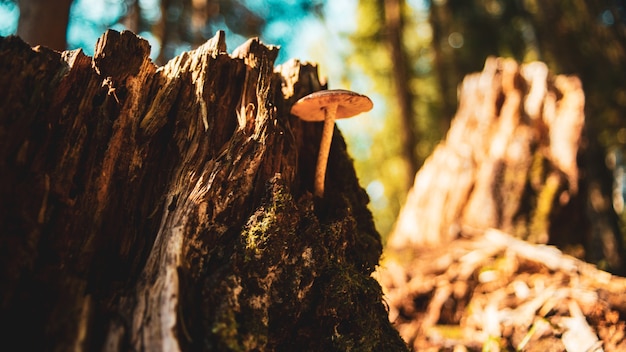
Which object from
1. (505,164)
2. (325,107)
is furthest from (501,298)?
(325,107)

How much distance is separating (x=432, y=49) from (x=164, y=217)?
12.5m

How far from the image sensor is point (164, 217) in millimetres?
2195

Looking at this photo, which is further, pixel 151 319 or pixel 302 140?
pixel 302 140

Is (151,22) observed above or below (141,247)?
above

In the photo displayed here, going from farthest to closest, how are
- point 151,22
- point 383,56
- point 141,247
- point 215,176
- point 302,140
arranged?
point 383,56
point 151,22
point 302,140
point 215,176
point 141,247

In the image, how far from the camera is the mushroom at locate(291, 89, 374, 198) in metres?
2.68

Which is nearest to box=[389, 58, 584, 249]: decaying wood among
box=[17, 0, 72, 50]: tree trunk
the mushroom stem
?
the mushroom stem

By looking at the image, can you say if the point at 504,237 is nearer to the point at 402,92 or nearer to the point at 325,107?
the point at 325,107

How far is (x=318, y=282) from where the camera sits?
2.34m

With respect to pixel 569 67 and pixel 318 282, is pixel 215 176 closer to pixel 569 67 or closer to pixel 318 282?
pixel 318 282

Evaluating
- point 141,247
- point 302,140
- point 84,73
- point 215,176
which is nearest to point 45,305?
point 141,247

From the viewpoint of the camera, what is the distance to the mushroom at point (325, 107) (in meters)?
2.68

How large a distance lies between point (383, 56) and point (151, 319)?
16.4 m

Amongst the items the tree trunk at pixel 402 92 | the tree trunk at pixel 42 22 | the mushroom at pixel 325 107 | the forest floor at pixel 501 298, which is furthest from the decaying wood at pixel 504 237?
the tree trunk at pixel 42 22
